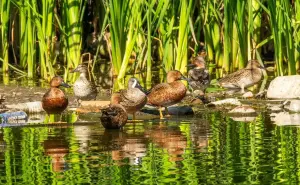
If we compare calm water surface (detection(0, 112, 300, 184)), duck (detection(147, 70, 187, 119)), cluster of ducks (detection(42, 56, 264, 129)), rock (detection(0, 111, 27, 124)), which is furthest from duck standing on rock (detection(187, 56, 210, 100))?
rock (detection(0, 111, 27, 124))

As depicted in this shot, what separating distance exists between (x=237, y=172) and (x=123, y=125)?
3083 millimetres

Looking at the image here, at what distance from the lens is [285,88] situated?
42.1ft

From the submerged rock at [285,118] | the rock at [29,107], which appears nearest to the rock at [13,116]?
the rock at [29,107]

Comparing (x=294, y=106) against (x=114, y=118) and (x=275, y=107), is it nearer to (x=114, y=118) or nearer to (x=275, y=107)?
(x=275, y=107)

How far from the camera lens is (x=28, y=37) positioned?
1474cm

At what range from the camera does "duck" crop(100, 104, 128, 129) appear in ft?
33.1

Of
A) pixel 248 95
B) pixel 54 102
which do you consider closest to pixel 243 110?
pixel 248 95

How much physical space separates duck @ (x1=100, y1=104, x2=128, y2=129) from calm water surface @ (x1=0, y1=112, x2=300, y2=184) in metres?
0.09

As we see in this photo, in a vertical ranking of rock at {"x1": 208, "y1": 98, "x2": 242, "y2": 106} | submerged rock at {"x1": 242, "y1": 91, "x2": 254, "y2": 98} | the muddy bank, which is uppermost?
the muddy bank

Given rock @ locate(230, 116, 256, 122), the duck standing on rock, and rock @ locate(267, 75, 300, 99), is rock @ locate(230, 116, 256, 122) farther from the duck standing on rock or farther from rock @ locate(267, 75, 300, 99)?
the duck standing on rock

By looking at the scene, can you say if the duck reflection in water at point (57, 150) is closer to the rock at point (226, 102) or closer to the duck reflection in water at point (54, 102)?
the duck reflection in water at point (54, 102)

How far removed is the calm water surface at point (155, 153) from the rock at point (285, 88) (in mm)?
1985

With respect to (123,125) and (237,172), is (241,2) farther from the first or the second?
(237,172)

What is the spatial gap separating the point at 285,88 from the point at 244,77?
1.62 metres
